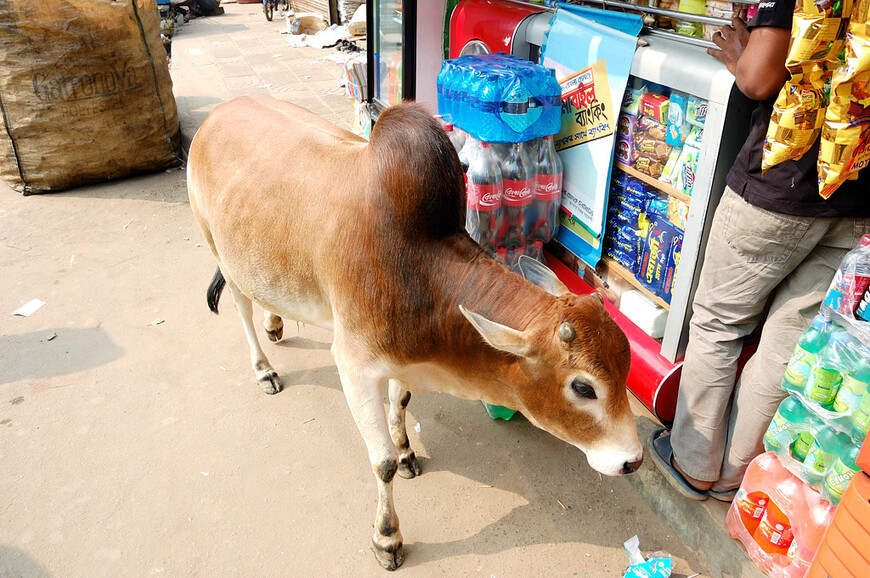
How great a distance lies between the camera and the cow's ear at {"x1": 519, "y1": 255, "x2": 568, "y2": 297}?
2299mm

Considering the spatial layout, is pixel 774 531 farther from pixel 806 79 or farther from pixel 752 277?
pixel 806 79

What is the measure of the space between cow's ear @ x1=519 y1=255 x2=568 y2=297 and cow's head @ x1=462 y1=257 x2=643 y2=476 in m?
0.20

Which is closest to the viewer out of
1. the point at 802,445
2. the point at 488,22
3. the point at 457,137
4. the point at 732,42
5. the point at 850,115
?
the point at 850,115

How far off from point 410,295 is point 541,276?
511mm

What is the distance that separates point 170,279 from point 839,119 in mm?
4071

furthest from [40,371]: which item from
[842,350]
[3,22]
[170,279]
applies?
[842,350]

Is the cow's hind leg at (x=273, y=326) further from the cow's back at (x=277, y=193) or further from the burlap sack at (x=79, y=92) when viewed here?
the burlap sack at (x=79, y=92)

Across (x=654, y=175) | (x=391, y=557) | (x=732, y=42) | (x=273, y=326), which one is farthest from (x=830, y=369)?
(x=273, y=326)

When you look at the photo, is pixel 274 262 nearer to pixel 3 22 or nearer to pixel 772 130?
pixel 772 130

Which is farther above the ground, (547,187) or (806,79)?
(806,79)

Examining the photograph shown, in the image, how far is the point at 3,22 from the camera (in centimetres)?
505

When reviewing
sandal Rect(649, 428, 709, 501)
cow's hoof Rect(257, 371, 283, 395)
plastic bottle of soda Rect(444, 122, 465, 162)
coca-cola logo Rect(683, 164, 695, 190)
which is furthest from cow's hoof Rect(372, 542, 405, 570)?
plastic bottle of soda Rect(444, 122, 465, 162)

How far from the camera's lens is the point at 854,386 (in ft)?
6.14

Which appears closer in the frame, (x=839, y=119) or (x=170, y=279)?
(x=839, y=119)
